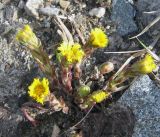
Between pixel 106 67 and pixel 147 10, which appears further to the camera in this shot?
pixel 147 10

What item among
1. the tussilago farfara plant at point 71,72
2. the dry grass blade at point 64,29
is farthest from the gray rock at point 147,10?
the dry grass blade at point 64,29

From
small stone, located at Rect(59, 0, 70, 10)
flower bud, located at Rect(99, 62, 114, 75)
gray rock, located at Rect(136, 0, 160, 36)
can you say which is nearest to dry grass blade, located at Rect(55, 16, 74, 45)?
small stone, located at Rect(59, 0, 70, 10)

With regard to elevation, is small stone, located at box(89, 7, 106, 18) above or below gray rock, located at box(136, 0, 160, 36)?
above

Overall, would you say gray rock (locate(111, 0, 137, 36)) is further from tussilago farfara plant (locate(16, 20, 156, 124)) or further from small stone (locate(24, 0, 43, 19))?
small stone (locate(24, 0, 43, 19))

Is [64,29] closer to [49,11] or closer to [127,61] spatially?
[49,11]

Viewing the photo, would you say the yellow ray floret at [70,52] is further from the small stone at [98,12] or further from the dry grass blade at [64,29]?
the small stone at [98,12]

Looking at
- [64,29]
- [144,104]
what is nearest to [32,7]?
[64,29]
